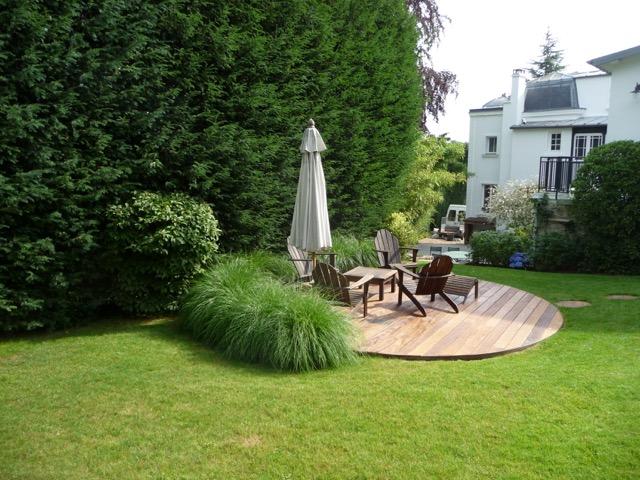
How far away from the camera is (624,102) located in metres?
16.0

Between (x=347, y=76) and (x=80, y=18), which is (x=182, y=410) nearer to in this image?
(x=80, y=18)

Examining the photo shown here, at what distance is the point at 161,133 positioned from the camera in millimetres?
6668

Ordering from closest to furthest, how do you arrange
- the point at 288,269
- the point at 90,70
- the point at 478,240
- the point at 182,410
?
the point at 182,410, the point at 90,70, the point at 288,269, the point at 478,240

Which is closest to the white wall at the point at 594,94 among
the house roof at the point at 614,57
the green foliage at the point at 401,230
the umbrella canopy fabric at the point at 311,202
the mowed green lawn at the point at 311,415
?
the house roof at the point at 614,57

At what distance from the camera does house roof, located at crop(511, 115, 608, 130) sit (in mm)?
24812

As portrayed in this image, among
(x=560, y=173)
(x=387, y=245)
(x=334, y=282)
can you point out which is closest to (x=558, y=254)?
(x=560, y=173)

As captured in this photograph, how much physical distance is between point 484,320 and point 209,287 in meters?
3.43

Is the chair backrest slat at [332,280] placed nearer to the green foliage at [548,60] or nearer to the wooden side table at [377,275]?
the wooden side table at [377,275]

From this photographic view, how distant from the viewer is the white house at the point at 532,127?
25484 mm

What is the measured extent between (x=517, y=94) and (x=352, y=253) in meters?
21.5

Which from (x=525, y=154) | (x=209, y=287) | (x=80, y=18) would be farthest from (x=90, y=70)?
(x=525, y=154)

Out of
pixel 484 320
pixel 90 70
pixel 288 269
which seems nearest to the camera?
pixel 90 70

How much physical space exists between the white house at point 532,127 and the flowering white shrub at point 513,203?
3.45 metres

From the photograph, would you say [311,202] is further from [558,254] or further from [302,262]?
[558,254]
